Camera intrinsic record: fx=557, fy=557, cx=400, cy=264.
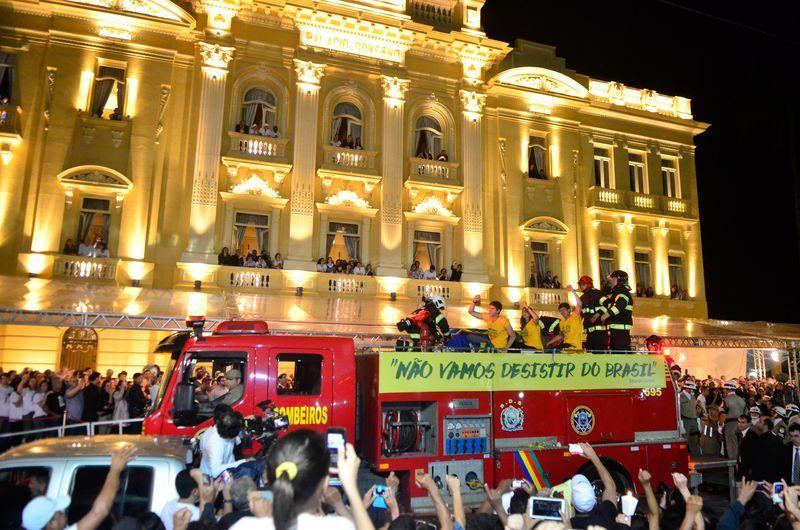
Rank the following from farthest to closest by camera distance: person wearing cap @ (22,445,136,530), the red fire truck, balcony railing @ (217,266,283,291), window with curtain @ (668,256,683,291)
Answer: window with curtain @ (668,256,683,291)
balcony railing @ (217,266,283,291)
the red fire truck
person wearing cap @ (22,445,136,530)

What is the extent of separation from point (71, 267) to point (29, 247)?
131 centimetres

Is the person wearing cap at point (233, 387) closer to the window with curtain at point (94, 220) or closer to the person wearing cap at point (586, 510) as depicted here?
the person wearing cap at point (586, 510)

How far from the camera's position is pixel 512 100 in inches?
909

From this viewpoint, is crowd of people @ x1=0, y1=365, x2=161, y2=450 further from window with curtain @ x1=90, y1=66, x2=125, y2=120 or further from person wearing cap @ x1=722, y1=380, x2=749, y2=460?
person wearing cap @ x1=722, y1=380, x2=749, y2=460

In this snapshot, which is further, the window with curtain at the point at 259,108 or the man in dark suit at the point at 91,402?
the window with curtain at the point at 259,108

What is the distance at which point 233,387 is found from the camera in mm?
7238

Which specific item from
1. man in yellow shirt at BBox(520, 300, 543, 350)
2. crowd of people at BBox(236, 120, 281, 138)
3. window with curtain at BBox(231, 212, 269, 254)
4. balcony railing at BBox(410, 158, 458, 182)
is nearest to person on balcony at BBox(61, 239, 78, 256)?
window with curtain at BBox(231, 212, 269, 254)

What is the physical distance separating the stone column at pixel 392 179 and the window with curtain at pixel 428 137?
1.18 metres

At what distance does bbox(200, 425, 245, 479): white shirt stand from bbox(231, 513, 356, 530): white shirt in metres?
2.88

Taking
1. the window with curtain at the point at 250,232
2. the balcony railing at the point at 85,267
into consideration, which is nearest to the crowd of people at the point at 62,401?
the balcony railing at the point at 85,267

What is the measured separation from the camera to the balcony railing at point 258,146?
62.1 ft

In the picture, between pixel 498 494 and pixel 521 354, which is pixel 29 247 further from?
pixel 498 494

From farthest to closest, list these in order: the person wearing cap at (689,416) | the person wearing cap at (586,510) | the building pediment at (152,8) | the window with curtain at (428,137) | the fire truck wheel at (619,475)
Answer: the window with curtain at (428,137) → the building pediment at (152,8) → the person wearing cap at (689,416) → the fire truck wheel at (619,475) → the person wearing cap at (586,510)

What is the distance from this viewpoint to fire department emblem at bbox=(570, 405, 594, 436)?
324 inches
